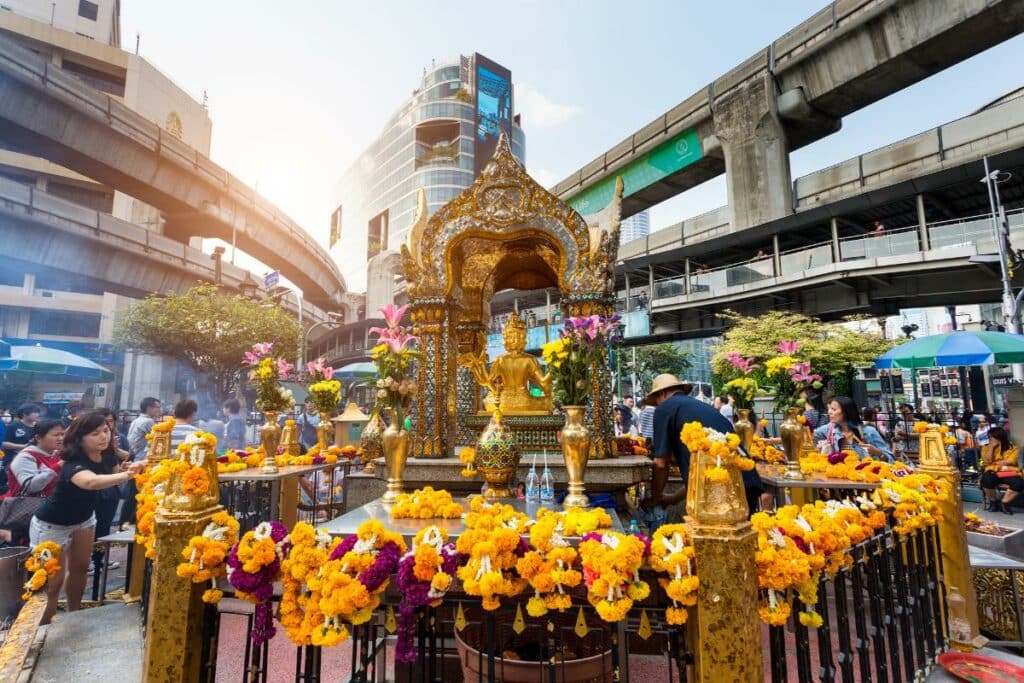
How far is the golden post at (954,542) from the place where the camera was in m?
4.12

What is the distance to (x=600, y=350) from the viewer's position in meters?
5.56

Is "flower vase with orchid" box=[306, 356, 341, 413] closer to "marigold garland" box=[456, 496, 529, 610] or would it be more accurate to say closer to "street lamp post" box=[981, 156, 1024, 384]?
"marigold garland" box=[456, 496, 529, 610]

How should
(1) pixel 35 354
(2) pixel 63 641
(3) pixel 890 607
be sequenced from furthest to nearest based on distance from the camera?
(1) pixel 35 354, (2) pixel 63 641, (3) pixel 890 607

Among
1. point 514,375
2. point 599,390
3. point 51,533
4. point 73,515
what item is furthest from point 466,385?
point 51,533

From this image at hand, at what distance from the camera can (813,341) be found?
21609 mm

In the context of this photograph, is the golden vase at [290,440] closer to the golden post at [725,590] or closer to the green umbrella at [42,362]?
the golden post at [725,590]

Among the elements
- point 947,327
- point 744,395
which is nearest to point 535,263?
point 744,395

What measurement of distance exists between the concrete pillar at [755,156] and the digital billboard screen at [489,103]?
140 feet

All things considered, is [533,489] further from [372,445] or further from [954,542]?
[954,542]

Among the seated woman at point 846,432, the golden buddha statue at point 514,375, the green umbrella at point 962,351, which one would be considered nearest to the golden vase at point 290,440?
the golden buddha statue at point 514,375

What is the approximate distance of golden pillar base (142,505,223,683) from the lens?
2455mm

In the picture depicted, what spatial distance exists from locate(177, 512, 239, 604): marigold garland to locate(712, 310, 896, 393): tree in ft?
68.4

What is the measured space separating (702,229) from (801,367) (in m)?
24.3

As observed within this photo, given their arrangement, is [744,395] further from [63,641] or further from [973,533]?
[63,641]
